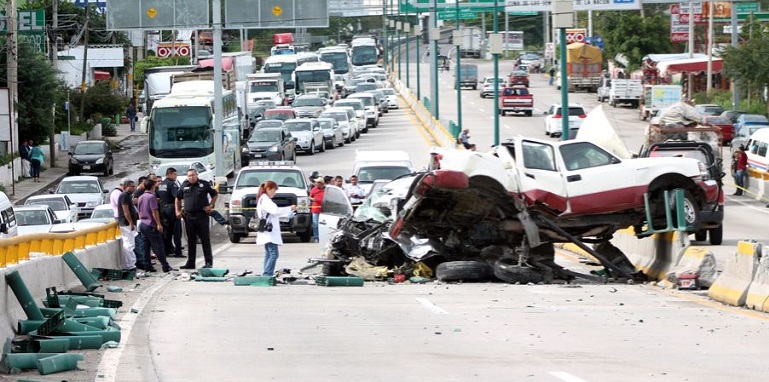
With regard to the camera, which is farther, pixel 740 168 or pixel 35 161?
pixel 35 161

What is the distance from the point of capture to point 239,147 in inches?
2221

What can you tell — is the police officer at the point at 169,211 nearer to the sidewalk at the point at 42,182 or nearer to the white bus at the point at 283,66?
the sidewalk at the point at 42,182

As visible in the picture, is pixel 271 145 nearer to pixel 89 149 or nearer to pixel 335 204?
pixel 89 149

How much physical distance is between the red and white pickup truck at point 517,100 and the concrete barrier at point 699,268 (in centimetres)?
6016

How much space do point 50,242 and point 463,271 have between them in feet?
20.0

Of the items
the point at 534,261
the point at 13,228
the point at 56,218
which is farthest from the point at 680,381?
the point at 56,218

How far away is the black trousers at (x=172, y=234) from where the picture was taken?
2598 cm

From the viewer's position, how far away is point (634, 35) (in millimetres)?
105250

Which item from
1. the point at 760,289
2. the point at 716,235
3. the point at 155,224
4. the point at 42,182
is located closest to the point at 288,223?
the point at 155,224

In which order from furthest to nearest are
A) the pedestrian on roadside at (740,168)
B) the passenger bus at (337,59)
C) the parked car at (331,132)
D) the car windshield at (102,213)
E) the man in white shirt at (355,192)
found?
the passenger bus at (337,59) < the parked car at (331,132) < the pedestrian on roadside at (740,168) < the car windshield at (102,213) < the man in white shirt at (355,192)

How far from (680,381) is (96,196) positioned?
3495cm

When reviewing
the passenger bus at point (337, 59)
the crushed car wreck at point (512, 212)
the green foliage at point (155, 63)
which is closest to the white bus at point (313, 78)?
the passenger bus at point (337, 59)

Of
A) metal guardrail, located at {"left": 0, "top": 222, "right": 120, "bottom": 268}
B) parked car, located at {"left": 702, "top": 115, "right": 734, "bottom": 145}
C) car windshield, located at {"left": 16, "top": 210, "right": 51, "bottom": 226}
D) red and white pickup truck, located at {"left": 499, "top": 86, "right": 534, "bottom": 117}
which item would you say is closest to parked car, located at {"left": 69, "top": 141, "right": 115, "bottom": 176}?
car windshield, located at {"left": 16, "top": 210, "right": 51, "bottom": 226}

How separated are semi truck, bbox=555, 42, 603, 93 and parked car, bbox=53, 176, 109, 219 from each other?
52635 millimetres
